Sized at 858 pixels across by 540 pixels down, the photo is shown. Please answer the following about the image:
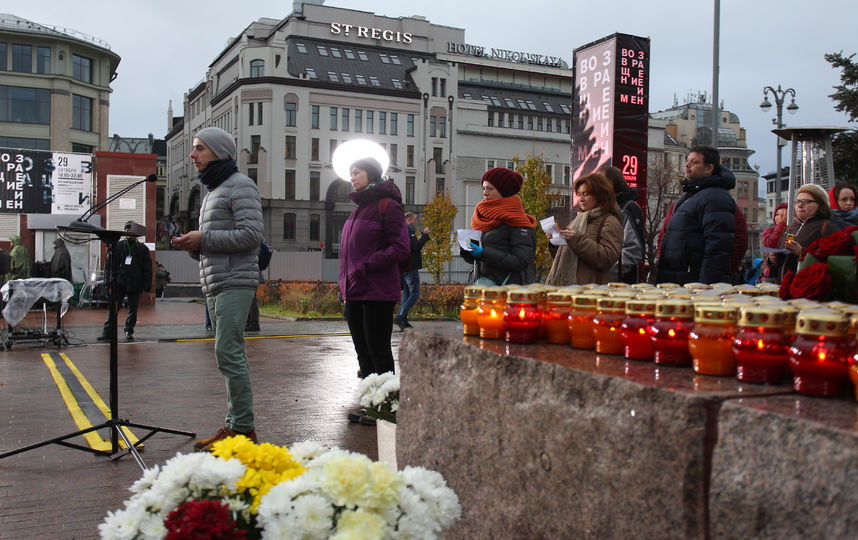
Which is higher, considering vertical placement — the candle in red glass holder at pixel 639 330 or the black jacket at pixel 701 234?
the black jacket at pixel 701 234

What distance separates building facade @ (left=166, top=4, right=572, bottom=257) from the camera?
6394cm

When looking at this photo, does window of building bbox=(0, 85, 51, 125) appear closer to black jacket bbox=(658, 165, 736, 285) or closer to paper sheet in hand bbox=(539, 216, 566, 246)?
black jacket bbox=(658, 165, 736, 285)

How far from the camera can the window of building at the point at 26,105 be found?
60.3 m

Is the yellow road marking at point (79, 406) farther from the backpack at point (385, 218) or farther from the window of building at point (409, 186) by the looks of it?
the window of building at point (409, 186)

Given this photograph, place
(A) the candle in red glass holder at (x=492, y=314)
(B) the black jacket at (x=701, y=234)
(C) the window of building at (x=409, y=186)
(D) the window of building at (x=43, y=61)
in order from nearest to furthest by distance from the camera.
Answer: (A) the candle in red glass holder at (x=492, y=314), (B) the black jacket at (x=701, y=234), (D) the window of building at (x=43, y=61), (C) the window of building at (x=409, y=186)

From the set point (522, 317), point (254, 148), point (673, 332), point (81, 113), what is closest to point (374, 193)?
point (522, 317)

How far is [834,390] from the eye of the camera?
69.9 inches

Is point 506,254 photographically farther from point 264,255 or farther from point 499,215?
point 264,255

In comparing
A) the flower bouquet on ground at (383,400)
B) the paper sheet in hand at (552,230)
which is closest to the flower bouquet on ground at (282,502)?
the flower bouquet on ground at (383,400)

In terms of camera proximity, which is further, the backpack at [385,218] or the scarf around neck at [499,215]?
the backpack at [385,218]

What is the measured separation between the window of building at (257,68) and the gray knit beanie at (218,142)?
61710mm

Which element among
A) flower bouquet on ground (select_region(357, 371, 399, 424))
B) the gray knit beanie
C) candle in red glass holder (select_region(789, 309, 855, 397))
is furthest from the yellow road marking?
candle in red glass holder (select_region(789, 309, 855, 397))

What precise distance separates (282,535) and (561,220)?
6632 cm

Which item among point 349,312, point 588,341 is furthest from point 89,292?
point 588,341
